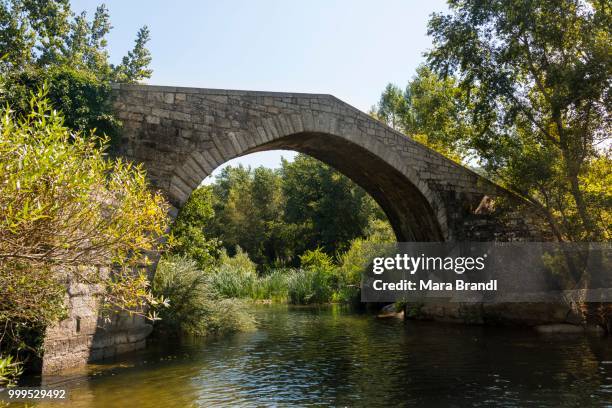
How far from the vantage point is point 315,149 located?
42.2 ft

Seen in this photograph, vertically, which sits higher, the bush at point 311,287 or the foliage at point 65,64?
the foliage at point 65,64

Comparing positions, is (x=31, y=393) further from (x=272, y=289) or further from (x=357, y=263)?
(x=357, y=263)

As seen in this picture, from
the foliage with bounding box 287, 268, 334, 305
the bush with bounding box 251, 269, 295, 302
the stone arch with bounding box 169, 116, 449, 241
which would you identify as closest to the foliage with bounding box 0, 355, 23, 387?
the stone arch with bounding box 169, 116, 449, 241

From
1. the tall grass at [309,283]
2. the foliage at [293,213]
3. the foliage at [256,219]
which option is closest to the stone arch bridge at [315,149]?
the tall grass at [309,283]

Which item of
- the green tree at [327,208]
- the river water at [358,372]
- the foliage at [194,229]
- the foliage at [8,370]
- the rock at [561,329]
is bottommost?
the river water at [358,372]

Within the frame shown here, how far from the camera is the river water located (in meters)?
5.73

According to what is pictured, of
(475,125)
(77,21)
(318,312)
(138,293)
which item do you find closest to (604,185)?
(475,125)

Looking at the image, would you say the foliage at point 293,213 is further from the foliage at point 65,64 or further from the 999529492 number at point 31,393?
the 999529492 number at point 31,393

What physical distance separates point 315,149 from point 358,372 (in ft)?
22.4

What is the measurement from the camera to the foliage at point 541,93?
10781 mm

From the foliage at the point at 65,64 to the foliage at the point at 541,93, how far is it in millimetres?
8450

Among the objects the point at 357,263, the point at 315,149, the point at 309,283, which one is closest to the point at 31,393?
the point at 315,149

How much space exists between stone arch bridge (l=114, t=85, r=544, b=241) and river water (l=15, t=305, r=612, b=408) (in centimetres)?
314

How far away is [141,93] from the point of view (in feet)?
30.6
